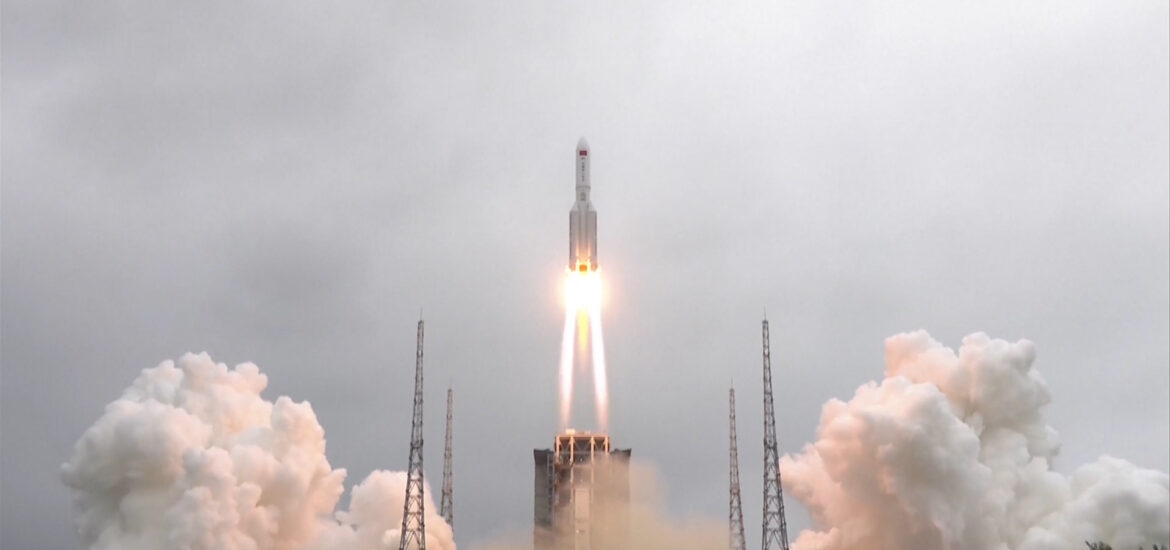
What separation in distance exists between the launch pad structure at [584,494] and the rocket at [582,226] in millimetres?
9791

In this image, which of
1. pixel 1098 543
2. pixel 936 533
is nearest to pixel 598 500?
pixel 936 533

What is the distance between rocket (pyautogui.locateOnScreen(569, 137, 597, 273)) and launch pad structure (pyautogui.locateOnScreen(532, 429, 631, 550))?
9.79m

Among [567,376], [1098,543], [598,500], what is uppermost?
[567,376]

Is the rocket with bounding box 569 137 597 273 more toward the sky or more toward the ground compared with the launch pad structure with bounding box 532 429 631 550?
more toward the sky

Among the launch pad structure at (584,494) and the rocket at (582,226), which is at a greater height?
the rocket at (582,226)

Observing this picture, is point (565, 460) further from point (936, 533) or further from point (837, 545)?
point (936, 533)

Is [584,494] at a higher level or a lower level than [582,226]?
lower

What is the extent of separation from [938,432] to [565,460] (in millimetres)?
20890

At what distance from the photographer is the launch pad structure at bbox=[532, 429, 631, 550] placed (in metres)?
77.8

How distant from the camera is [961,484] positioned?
2682 inches

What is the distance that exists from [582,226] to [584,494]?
14.5m

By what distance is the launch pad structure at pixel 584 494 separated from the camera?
77.8 metres

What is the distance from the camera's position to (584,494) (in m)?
77.6

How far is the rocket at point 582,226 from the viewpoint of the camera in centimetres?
7612
